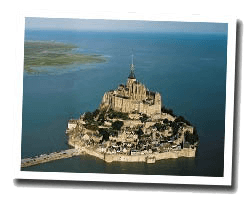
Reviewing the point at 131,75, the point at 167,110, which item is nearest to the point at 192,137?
the point at 167,110

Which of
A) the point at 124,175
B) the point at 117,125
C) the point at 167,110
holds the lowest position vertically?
the point at 124,175

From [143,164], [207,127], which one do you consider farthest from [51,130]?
[207,127]

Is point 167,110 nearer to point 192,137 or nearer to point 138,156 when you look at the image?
point 192,137

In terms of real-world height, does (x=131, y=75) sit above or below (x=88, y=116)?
above

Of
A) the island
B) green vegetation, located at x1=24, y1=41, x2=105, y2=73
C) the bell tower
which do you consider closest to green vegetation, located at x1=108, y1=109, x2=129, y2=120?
the island

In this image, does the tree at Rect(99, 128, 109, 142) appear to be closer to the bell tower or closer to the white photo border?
the white photo border

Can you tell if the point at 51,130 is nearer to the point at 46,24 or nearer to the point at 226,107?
the point at 46,24
